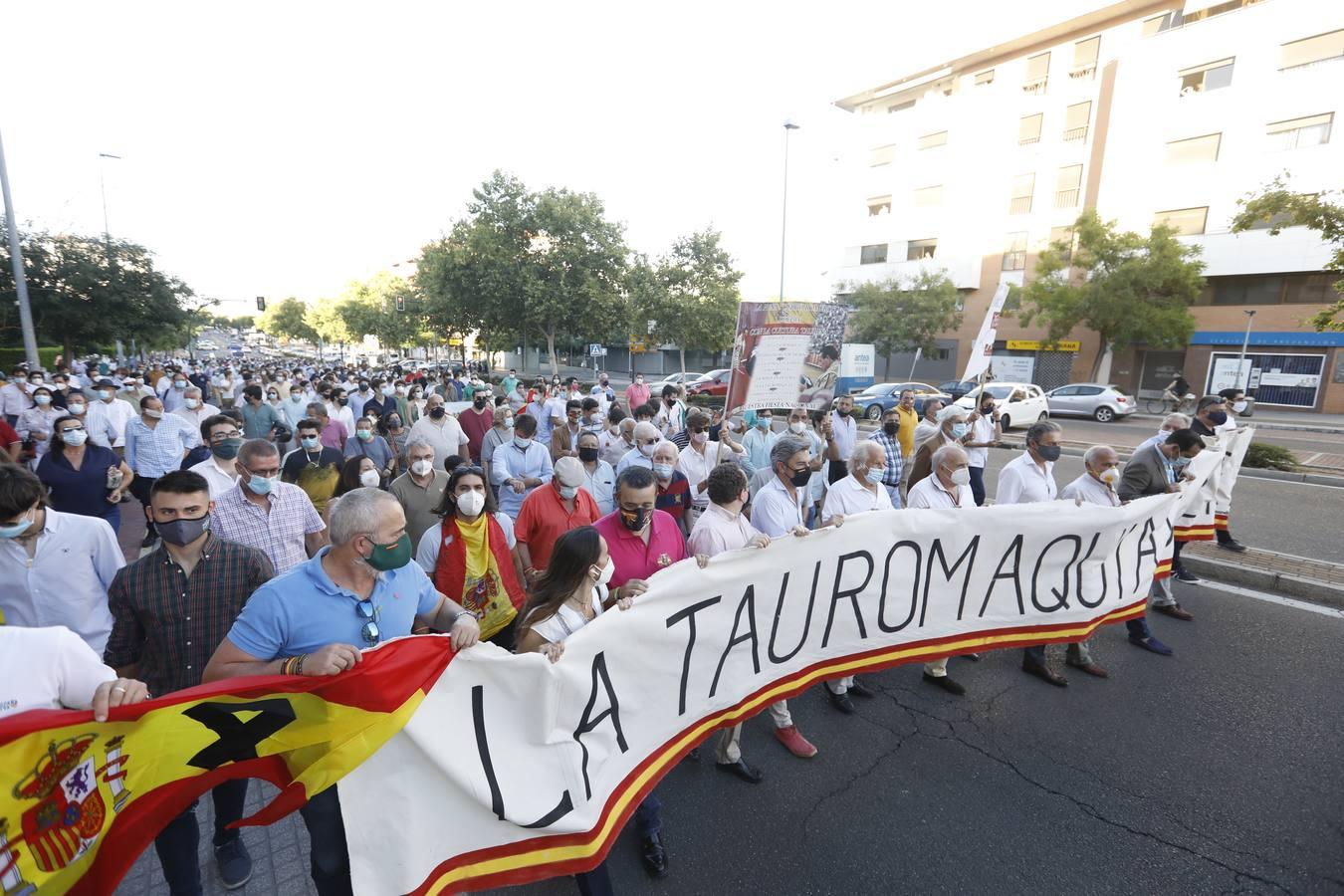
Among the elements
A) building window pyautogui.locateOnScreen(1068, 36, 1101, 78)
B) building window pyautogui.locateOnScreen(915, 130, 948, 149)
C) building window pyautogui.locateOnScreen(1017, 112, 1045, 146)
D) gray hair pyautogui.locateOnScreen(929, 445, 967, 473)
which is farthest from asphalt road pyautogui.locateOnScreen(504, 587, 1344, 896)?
building window pyautogui.locateOnScreen(915, 130, 948, 149)

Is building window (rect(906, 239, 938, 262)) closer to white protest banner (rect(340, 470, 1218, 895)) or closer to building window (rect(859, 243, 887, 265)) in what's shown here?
building window (rect(859, 243, 887, 265))

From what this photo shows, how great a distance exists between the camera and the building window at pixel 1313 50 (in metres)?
25.6

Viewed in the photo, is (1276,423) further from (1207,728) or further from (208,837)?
(208,837)

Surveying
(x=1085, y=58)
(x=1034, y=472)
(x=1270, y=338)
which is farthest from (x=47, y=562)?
(x=1085, y=58)

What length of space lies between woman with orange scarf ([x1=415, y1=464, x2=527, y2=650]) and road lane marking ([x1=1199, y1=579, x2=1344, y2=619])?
6661 millimetres

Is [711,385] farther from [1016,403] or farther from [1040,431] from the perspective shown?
[1040,431]

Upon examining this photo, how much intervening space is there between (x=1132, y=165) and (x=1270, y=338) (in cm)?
1028

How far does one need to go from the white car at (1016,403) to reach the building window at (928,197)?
22.2 m

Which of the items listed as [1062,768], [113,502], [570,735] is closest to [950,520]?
[1062,768]

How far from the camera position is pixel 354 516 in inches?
93.4

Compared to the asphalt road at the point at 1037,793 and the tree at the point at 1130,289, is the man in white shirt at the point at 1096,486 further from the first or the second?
the tree at the point at 1130,289

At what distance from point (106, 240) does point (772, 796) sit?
91.5 ft

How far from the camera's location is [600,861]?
7.99 ft

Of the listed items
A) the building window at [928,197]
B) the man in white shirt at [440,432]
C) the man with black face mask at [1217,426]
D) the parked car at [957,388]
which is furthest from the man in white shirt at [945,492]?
the building window at [928,197]
